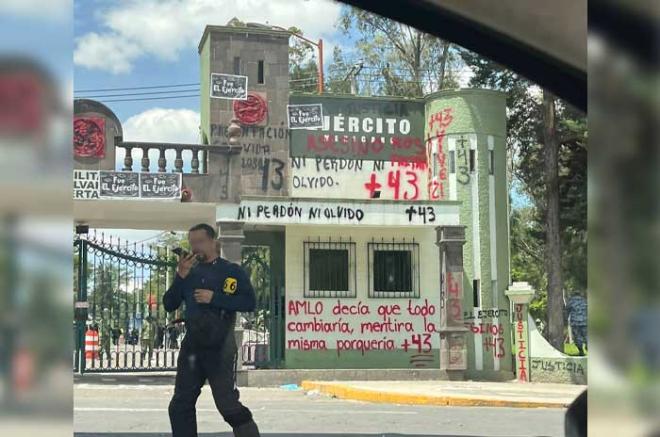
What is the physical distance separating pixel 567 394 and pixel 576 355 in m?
0.21

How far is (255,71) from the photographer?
4352mm

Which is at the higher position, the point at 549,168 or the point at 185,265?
the point at 549,168

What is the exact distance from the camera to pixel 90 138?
3.41 metres

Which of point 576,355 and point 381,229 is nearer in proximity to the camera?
point 576,355

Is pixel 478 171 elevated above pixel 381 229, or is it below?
above

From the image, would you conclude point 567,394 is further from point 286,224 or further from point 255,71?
point 255,71

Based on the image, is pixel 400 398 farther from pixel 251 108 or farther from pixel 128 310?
pixel 251 108

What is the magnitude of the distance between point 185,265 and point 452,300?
167 cm

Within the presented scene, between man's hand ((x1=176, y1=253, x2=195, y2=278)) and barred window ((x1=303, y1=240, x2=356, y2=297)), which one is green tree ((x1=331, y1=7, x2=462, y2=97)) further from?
man's hand ((x1=176, y1=253, x2=195, y2=278))

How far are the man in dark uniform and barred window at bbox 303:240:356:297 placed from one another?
62 cm

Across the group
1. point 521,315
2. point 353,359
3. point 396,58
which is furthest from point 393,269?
point 396,58

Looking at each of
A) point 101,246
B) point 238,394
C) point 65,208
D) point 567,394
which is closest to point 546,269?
point 567,394

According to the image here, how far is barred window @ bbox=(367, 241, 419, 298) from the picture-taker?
491 cm

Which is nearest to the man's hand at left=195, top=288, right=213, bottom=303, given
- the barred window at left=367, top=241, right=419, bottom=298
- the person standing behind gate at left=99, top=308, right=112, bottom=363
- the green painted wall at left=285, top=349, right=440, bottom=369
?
the person standing behind gate at left=99, top=308, right=112, bottom=363
